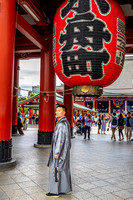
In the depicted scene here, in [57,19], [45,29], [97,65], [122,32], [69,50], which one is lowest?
[97,65]

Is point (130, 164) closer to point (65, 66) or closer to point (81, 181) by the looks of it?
point (81, 181)

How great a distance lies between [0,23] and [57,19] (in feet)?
4.58

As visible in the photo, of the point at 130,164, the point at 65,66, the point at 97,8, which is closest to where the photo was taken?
the point at 97,8

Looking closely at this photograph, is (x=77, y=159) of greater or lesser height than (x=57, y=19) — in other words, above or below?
below

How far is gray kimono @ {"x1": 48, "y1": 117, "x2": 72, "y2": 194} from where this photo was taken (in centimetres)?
325

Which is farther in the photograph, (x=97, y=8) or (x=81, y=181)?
(x=97, y=8)

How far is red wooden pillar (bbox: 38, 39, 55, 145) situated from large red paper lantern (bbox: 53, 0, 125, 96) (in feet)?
12.5

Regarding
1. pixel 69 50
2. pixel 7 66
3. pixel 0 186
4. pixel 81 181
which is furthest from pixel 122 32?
pixel 0 186

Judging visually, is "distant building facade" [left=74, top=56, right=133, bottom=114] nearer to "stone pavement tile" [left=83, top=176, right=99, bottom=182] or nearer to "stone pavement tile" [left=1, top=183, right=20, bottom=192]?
"stone pavement tile" [left=83, top=176, right=99, bottom=182]

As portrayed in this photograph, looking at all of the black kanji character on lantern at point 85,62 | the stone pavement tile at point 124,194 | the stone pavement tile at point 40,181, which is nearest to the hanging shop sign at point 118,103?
the black kanji character on lantern at point 85,62

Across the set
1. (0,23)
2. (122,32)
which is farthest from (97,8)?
(0,23)

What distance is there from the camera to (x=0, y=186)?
12.4 feet

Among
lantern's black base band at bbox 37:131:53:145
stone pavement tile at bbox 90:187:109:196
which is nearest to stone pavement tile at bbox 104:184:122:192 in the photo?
stone pavement tile at bbox 90:187:109:196

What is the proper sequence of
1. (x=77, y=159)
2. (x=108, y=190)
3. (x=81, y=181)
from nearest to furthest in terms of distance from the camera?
(x=108, y=190), (x=81, y=181), (x=77, y=159)
